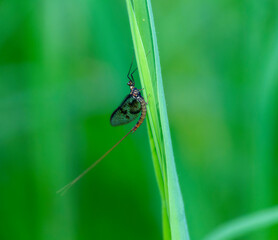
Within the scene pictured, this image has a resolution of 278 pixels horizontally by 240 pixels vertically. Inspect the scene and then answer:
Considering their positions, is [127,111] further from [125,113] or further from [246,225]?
[246,225]

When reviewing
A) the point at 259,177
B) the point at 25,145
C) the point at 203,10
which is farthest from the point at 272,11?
the point at 25,145

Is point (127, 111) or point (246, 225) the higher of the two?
point (127, 111)

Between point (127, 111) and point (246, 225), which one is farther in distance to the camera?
point (127, 111)

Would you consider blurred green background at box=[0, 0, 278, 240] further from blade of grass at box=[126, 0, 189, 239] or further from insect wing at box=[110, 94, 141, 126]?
blade of grass at box=[126, 0, 189, 239]

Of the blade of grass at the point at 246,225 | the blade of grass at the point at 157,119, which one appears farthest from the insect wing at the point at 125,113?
the blade of grass at the point at 157,119

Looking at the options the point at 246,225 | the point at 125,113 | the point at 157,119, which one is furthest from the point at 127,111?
the point at 157,119

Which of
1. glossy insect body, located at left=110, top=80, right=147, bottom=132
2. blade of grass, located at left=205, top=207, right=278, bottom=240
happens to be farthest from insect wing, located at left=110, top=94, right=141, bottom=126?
blade of grass, located at left=205, top=207, right=278, bottom=240

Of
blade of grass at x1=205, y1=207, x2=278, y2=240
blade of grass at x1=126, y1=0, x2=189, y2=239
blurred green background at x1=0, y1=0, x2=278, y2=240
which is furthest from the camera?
blurred green background at x1=0, y1=0, x2=278, y2=240
